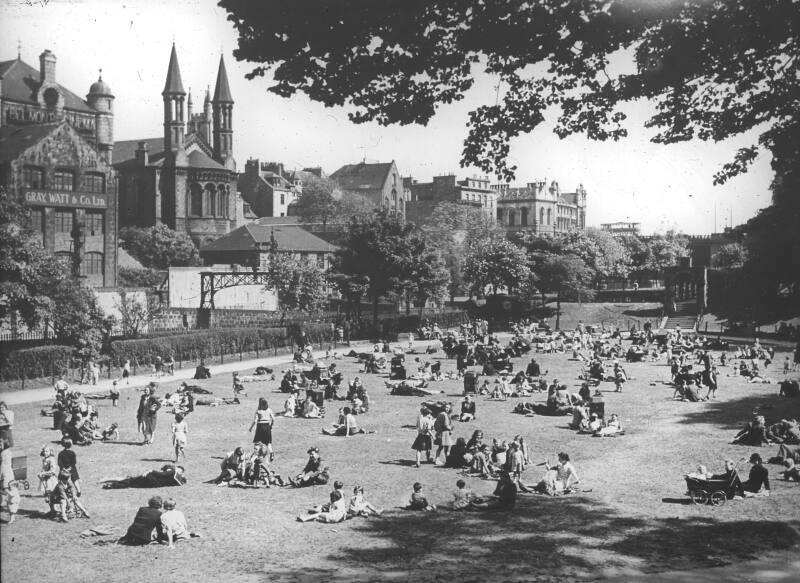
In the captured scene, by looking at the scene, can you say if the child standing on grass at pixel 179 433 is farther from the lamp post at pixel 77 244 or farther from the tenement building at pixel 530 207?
Answer: the tenement building at pixel 530 207

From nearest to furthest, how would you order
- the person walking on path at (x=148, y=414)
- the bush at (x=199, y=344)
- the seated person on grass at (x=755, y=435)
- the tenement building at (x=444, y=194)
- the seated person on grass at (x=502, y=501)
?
the seated person on grass at (x=502, y=501) < the person walking on path at (x=148, y=414) < the seated person on grass at (x=755, y=435) < the bush at (x=199, y=344) < the tenement building at (x=444, y=194)

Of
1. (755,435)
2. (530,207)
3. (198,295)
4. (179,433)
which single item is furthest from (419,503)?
(530,207)

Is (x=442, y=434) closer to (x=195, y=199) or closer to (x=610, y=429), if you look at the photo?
(x=610, y=429)

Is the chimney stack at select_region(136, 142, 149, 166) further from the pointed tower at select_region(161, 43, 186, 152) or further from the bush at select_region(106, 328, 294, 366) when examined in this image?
the bush at select_region(106, 328, 294, 366)

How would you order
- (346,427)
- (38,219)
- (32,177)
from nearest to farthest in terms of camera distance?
1. (346,427)
2. (32,177)
3. (38,219)

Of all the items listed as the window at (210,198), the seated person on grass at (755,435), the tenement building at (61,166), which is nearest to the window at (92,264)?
the tenement building at (61,166)
